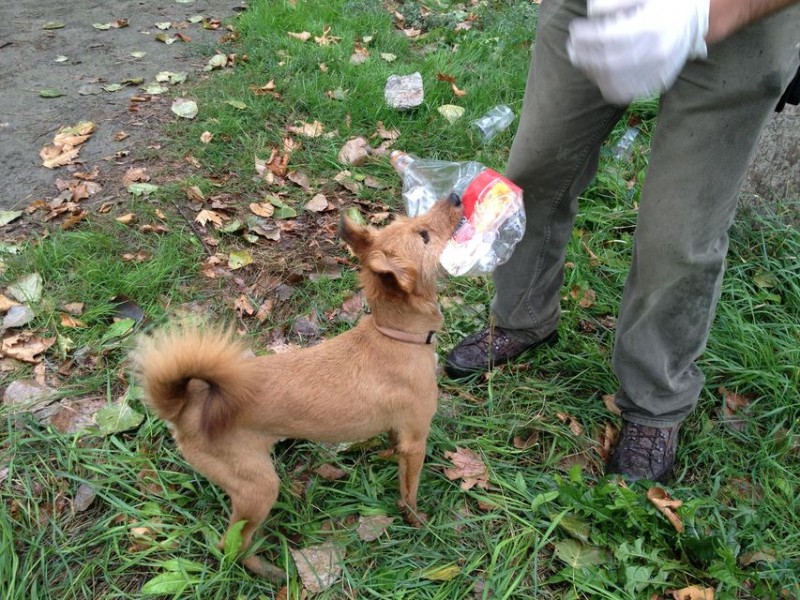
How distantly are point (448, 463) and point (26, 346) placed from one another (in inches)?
78.7

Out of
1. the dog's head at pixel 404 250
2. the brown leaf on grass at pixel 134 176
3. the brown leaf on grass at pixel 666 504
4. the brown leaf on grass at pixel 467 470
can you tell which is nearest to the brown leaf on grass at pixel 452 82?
the brown leaf on grass at pixel 134 176

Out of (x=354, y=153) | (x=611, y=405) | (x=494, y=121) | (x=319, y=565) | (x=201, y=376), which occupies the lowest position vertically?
(x=319, y=565)

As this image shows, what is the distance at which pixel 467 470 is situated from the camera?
7.82 feet

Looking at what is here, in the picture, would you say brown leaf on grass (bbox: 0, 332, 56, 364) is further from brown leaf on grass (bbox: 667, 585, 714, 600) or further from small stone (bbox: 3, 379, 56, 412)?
brown leaf on grass (bbox: 667, 585, 714, 600)

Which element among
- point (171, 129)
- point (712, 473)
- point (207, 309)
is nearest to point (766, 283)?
point (712, 473)

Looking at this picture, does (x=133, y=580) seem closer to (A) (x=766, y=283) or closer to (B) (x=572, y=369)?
(B) (x=572, y=369)

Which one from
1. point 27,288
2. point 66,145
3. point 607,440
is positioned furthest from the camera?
point 66,145

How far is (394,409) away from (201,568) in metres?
0.86

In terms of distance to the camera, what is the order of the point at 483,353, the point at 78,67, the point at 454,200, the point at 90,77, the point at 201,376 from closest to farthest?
the point at 201,376 → the point at 454,200 → the point at 483,353 → the point at 90,77 → the point at 78,67

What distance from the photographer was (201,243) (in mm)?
3283

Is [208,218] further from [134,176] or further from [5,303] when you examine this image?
[5,303]

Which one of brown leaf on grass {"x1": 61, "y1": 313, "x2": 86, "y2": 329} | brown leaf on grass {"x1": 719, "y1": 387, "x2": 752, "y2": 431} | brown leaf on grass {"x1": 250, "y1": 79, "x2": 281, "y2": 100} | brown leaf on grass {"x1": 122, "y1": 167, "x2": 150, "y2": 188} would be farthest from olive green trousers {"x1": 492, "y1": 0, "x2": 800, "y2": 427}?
brown leaf on grass {"x1": 250, "y1": 79, "x2": 281, "y2": 100}

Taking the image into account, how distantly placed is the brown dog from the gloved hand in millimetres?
995

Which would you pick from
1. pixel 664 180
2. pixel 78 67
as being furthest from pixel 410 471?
pixel 78 67
